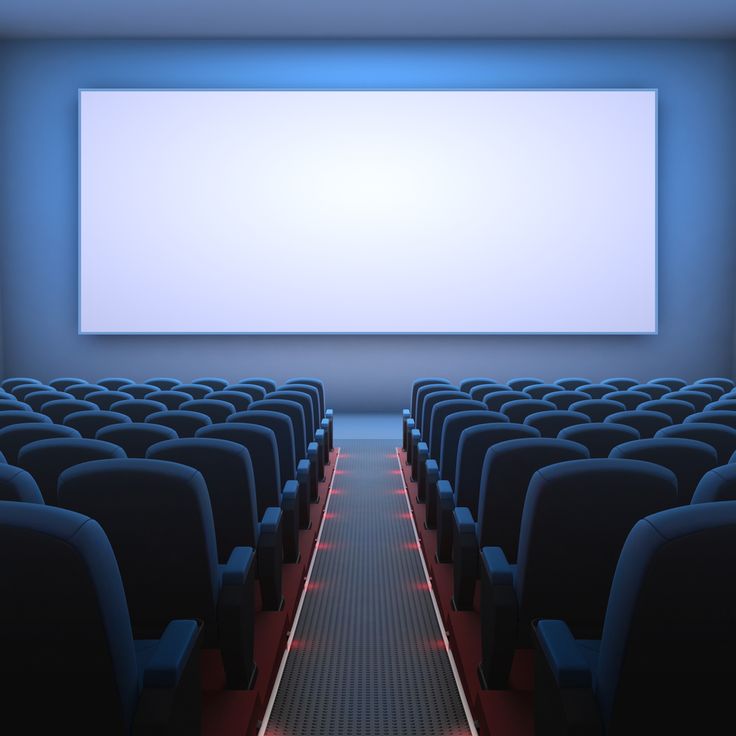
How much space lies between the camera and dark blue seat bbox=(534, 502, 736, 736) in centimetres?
120

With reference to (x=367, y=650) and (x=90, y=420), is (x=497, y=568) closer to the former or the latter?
(x=367, y=650)

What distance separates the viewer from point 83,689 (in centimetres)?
127

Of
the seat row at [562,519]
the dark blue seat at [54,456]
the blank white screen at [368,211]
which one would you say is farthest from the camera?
the blank white screen at [368,211]

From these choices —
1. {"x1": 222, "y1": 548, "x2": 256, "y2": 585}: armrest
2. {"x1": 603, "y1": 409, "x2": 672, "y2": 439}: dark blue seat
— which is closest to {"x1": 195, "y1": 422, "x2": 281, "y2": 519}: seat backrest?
{"x1": 222, "y1": 548, "x2": 256, "y2": 585}: armrest

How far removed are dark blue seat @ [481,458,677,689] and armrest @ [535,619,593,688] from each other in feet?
1.06

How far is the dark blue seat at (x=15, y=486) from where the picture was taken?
1605 millimetres

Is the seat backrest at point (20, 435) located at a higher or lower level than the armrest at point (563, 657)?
higher

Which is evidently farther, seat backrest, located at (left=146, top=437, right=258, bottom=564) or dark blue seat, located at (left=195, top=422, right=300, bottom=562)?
dark blue seat, located at (left=195, top=422, right=300, bottom=562)

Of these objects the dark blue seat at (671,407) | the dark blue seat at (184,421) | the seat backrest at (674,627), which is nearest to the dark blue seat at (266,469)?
the dark blue seat at (184,421)

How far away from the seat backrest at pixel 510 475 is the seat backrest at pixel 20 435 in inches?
67.1

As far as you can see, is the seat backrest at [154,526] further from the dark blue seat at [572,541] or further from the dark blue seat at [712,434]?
the dark blue seat at [712,434]

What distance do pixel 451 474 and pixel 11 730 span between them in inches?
107

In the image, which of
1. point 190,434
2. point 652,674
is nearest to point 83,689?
point 652,674

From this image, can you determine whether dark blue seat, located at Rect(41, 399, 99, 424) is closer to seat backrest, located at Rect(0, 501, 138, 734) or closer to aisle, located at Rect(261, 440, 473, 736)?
aisle, located at Rect(261, 440, 473, 736)
